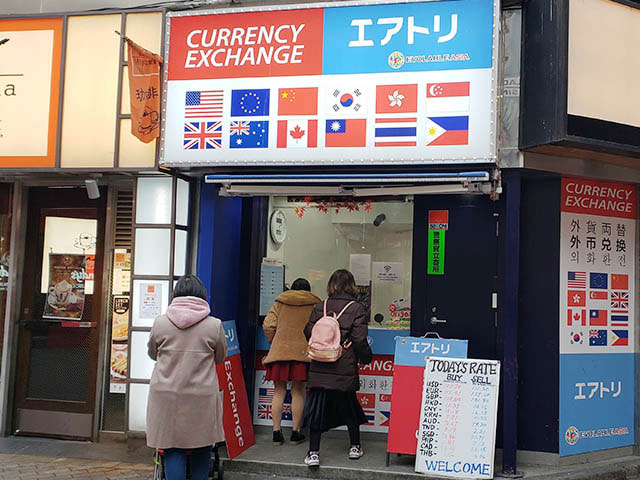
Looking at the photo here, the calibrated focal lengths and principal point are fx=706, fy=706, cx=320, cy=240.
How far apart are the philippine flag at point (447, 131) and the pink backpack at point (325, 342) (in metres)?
1.93

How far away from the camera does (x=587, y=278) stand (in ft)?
23.3

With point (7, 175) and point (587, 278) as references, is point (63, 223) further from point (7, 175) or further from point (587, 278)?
point (587, 278)

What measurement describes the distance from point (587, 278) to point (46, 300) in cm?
584

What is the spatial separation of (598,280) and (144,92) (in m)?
4.93

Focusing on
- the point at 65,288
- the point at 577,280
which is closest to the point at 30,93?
the point at 65,288

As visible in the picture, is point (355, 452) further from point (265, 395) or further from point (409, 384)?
point (265, 395)

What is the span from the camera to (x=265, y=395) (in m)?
8.04

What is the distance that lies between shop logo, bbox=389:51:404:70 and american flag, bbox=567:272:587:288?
267cm

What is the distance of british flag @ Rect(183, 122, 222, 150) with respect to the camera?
6.90 metres

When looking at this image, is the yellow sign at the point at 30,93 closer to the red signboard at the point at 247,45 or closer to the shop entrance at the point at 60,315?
the shop entrance at the point at 60,315

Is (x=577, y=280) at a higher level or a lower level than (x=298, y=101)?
lower

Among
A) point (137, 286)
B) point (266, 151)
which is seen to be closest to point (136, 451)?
point (137, 286)

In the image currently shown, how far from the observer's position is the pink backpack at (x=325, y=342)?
6.67 metres

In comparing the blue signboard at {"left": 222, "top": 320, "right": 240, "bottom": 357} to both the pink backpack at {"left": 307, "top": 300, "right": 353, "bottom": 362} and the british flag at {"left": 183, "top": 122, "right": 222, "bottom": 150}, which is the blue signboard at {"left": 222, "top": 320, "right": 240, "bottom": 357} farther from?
the british flag at {"left": 183, "top": 122, "right": 222, "bottom": 150}
